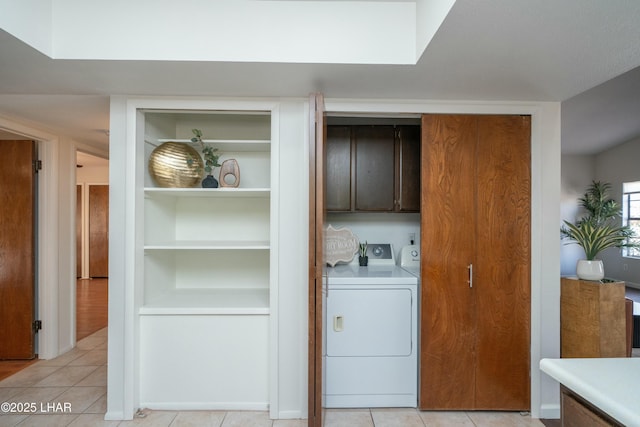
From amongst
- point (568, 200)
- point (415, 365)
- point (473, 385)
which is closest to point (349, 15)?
point (415, 365)

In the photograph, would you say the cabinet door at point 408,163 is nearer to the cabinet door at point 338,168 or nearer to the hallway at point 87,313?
the cabinet door at point 338,168

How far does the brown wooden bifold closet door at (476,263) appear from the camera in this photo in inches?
96.7

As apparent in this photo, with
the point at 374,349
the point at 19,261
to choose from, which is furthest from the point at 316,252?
the point at 19,261

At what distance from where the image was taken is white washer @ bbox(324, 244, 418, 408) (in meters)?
2.54

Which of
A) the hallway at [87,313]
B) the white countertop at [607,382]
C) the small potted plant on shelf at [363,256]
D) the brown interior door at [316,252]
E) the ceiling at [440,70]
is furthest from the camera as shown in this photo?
the hallway at [87,313]

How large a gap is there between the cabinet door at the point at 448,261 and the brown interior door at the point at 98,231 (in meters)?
7.33

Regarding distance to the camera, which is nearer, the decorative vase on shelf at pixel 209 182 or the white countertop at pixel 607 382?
the white countertop at pixel 607 382

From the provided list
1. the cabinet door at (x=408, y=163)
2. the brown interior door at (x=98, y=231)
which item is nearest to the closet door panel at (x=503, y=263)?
the cabinet door at (x=408, y=163)

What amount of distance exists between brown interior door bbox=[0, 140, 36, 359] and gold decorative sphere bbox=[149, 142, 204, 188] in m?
1.71

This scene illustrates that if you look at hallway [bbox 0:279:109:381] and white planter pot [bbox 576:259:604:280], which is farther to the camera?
hallway [bbox 0:279:109:381]

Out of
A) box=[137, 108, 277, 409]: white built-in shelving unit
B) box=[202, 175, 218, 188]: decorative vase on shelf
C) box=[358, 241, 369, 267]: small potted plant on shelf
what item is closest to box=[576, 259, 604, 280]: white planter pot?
box=[358, 241, 369, 267]: small potted plant on shelf

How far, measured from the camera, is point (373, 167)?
304 centimetres

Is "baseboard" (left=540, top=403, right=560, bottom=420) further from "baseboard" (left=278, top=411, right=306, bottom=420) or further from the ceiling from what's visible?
the ceiling

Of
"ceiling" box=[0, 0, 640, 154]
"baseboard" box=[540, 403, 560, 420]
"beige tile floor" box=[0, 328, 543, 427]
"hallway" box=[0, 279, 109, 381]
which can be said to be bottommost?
"hallway" box=[0, 279, 109, 381]
